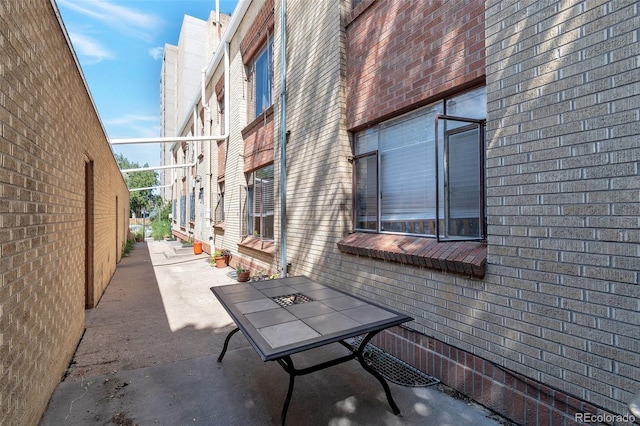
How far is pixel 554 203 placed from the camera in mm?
2223

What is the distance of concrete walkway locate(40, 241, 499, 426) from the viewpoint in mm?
2529

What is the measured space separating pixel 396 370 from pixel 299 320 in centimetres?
141

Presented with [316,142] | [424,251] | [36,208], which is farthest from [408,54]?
[36,208]

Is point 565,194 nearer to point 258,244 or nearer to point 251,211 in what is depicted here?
point 258,244

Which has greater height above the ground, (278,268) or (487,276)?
(487,276)

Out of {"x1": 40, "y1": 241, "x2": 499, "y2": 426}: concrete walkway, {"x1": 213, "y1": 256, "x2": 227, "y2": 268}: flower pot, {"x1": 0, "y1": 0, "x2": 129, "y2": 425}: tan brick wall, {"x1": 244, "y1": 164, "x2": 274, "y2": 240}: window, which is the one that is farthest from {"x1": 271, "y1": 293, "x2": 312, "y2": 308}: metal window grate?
{"x1": 213, "y1": 256, "x2": 227, "y2": 268}: flower pot

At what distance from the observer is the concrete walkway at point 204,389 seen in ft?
8.30

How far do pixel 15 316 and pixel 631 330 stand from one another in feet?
11.7

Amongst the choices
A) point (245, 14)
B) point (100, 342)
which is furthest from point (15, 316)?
point (245, 14)

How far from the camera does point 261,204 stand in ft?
25.8

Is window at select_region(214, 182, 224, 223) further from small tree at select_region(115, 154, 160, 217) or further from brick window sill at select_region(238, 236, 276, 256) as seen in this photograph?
small tree at select_region(115, 154, 160, 217)

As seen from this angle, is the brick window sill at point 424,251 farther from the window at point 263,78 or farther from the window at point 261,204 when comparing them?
the window at point 263,78

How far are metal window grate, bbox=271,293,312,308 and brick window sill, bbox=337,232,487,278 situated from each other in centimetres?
102

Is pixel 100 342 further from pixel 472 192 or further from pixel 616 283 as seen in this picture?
pixel 616 283
